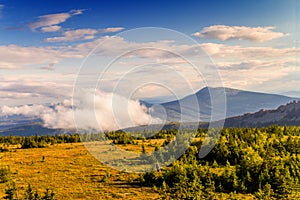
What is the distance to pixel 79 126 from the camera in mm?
40750

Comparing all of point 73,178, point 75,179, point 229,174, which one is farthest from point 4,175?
point 229,174

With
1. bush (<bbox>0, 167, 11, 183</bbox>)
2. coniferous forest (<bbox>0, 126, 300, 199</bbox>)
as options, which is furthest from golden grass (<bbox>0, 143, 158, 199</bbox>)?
coniferous forest (<bbox>0, 126, 300, 199</bbox>)

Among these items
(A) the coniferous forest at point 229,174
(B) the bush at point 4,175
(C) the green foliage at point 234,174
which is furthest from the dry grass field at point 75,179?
(C) the green foliage at point 234,174

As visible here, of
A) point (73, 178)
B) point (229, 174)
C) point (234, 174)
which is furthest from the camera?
point (73, 178)

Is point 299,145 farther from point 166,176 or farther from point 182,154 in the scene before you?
point 166,176

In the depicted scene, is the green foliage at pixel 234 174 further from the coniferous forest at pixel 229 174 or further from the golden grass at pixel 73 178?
the golden grass at pixel 73 178

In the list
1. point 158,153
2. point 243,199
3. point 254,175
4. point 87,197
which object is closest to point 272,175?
point 254,175

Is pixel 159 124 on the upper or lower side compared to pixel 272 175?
upper

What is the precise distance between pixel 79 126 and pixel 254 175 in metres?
52.7

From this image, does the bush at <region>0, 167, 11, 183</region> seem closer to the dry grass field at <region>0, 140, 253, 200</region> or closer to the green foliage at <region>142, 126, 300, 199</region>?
the dry grass field at <region>0, 140, 253, 200</region>

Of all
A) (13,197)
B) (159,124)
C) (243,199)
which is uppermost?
(159,124)

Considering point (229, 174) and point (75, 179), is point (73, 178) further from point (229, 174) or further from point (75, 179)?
point (229, 174)

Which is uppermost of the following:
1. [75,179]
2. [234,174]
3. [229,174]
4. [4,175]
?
[4,175]

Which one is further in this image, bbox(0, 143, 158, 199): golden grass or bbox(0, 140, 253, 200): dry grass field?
bbox(0, 143, 158, 199): golden grass
